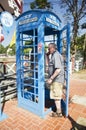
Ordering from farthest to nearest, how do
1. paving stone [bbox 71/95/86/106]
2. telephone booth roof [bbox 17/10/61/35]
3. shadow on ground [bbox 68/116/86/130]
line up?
paving stone [bbox 71/95/86/106]
telephone booth roof [bbox 17/10/61/35]
shadow on ground [bbox 68/116/86/130]

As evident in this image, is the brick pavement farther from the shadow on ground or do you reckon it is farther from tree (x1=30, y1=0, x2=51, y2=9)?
tree (x1=30, y1=0, x2=51, y2=9)

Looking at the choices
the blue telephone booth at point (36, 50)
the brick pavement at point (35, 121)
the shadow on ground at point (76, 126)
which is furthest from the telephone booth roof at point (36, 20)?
the shadow on ground at point (76, 126)

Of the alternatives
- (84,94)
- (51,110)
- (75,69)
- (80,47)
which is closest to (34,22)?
(51,110)

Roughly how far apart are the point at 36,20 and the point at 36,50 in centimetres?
94

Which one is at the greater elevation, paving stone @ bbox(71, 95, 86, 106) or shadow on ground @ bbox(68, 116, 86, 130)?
paving stone @ bbox(71, 95, 86, 106)

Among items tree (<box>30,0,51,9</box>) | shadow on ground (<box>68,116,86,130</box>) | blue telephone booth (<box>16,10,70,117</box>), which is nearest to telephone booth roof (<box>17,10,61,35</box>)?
blue telephone booth (<box>16,10,70,117</box>)

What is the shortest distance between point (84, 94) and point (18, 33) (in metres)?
3.94

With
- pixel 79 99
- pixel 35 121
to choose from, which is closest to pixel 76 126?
pixel 35 121

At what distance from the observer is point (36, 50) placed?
191 inches

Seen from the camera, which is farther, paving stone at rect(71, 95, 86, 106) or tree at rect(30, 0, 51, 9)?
tree at rect(30, 0, 51, 9)

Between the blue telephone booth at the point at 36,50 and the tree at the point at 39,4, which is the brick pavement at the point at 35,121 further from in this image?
the tree at the point at 39,4

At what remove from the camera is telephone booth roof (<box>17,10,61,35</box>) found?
4.23 metres

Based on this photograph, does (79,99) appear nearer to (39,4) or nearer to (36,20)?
(36,20)

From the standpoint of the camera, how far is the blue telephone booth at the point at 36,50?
4.27m
